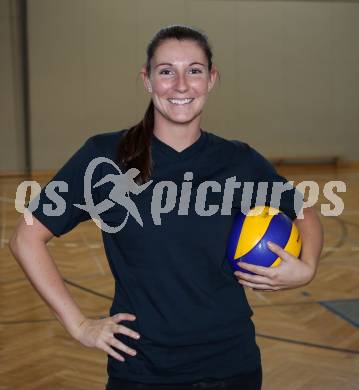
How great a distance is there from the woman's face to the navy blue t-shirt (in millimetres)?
97

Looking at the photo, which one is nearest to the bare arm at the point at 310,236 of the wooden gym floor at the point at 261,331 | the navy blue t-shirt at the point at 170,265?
the navy blue t-shirt at the point at 170,265

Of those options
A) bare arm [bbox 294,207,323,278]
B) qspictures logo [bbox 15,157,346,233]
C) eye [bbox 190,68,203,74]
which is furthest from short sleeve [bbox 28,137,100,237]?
bare arm [bbox 294,207,323,278]

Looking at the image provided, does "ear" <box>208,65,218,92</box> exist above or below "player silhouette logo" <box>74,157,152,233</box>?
above

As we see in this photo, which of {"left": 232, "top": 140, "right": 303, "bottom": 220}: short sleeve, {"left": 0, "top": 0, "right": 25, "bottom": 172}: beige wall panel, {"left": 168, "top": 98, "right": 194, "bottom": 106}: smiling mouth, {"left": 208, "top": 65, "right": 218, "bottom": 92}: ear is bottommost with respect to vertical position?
{"left": 0, "top": 0, "right": 25, "bottom": 172}: beige wall panel

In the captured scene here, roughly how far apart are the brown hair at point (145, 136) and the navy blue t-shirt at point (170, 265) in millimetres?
28

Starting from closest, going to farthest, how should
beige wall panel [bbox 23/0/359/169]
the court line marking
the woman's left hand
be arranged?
the woman's left hand < the court line marking < beige wall panel [bbox 23/0/359/169]

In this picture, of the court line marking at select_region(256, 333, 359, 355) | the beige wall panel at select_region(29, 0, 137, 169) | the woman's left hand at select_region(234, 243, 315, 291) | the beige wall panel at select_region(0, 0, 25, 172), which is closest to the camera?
the woman's left hand at select_region(234, 243, 315, 291)

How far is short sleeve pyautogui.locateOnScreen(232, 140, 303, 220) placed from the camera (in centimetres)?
164

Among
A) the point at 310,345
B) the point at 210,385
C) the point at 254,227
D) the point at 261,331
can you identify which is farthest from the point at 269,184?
the point at 261,331

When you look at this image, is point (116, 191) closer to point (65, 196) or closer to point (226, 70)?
point (65, 196)

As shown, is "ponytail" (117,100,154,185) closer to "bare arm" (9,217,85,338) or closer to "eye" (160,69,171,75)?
"eye" (160,69,171,75)

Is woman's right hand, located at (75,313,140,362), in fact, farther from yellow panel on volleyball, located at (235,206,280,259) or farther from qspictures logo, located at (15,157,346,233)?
yellow panel on volleyball, located at (235,206,280,259)

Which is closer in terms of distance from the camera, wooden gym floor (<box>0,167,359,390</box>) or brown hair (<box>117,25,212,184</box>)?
brown hair (<box>117,25,212,184</box>)

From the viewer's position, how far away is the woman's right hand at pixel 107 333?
145 cm
